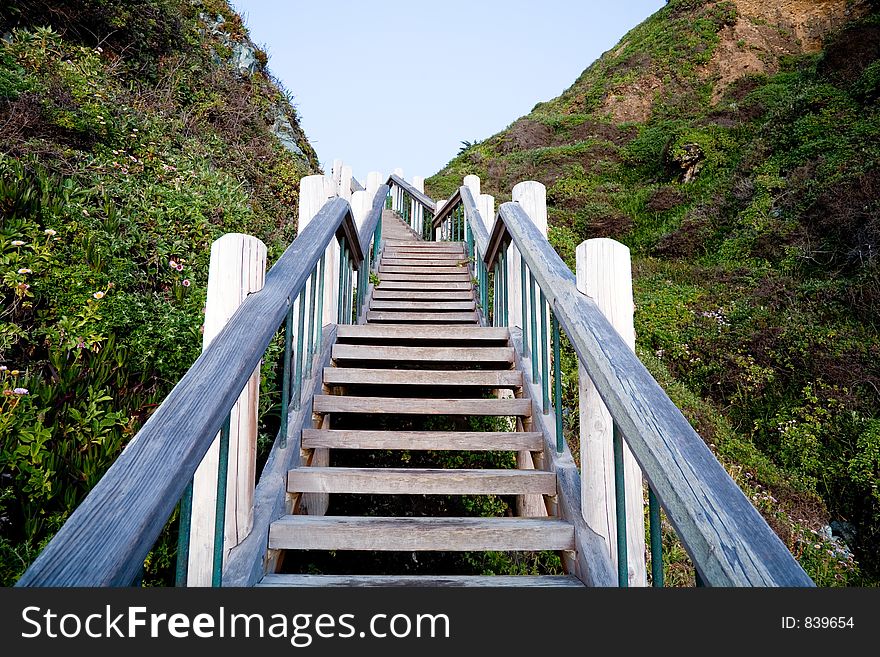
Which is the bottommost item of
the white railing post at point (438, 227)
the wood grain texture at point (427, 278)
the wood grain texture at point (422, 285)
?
the wood grain texture at point (422, 285)

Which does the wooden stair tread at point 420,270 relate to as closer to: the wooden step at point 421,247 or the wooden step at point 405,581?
the wooden step at point 421,247

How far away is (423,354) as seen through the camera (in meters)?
3.31

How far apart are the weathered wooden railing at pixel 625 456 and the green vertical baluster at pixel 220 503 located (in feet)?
3.15

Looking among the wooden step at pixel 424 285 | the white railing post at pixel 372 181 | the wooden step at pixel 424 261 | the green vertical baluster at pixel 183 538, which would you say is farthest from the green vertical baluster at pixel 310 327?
the white railing post at pixel 372 181

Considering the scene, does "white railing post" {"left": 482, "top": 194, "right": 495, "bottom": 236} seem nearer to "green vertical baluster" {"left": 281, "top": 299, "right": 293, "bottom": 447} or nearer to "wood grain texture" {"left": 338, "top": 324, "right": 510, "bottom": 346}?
"wood grain texture" {"left": 338, "top": 324, "right": 510, "bottom": 346}

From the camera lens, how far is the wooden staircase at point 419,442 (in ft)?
5.93

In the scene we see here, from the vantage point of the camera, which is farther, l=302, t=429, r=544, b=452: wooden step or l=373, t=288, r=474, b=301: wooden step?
l=373, t=288, r=474, b=301: wooden step

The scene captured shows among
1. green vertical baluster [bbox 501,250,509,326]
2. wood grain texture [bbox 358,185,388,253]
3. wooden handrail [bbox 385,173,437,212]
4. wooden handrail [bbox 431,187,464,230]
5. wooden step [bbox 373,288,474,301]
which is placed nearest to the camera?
green vertical baluster [bbox 501,250,509,326]

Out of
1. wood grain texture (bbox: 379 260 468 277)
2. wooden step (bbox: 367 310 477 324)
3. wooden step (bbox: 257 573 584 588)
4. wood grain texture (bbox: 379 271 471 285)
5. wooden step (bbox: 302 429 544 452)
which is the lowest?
wooden step (bbox: 257 573 584 588)

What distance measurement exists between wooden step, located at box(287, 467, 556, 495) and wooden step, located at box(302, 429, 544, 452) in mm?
255

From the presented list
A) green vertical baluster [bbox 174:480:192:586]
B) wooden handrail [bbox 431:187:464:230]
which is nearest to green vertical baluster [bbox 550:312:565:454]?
green vertical baluster [bbox 174:480:192:586]

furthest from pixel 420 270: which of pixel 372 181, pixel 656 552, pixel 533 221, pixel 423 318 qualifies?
pixel 656 552

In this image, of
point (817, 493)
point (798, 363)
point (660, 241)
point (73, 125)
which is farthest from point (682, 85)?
point (73, 125)

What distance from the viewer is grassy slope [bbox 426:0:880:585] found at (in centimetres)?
434
